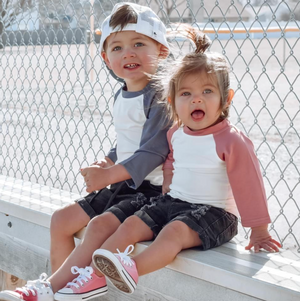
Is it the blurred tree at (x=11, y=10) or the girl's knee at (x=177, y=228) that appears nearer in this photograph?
the girl's knee at (x=177, y=228)

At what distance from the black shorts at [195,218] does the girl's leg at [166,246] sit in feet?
0.09

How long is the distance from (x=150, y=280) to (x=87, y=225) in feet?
1.02

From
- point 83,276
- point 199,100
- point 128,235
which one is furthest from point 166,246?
point 199,100

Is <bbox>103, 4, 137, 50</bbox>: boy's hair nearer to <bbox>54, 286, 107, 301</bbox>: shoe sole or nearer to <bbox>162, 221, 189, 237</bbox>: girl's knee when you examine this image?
<bbox>162, 221, 189, 237</bbox>: girl's knee

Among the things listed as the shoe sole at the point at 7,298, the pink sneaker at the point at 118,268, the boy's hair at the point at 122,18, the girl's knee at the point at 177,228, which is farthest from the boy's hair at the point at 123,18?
the shoe sole at the point at 7,298

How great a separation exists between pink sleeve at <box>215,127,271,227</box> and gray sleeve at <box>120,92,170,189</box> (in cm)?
29

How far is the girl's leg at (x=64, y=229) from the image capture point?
2.20 metres

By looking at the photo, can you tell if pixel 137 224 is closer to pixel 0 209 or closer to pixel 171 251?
pixel 171 251

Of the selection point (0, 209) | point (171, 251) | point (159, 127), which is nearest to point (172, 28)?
point (159, 127)

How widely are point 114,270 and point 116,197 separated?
54cm

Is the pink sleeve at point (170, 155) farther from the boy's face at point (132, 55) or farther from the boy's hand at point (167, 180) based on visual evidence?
the boy's face at point (132, 55)

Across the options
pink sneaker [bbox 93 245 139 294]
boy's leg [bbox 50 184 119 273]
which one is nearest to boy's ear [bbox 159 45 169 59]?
boy's leg [bbox 50 184 119 273]

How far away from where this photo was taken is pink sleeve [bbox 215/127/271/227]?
1865 mm

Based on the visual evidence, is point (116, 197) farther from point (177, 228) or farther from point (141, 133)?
point (177, 228)
